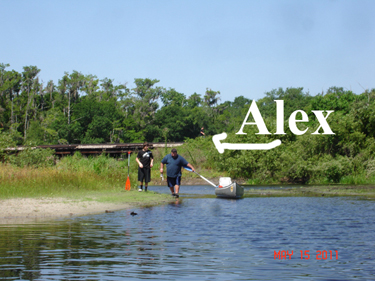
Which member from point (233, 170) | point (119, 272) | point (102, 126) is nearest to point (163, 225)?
point (119, 272)

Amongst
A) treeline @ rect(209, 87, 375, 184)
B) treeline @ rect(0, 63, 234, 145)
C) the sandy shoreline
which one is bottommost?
the sandy shoreline

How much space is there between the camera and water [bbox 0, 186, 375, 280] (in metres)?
7.97

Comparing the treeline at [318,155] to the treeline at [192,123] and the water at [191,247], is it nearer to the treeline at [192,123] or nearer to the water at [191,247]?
the treeline at [192,123]

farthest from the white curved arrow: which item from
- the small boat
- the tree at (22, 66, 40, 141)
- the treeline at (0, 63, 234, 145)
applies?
the tree at (22, 66, 40, 141)

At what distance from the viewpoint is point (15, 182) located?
2080 cm

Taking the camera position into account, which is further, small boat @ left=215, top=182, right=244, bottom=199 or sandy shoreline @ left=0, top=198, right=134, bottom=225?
small boat @ left=215, top=182, right=244, bottom=199

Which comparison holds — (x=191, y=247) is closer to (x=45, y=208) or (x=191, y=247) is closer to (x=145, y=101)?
(x=45, y=208)

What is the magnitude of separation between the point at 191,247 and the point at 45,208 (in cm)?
816

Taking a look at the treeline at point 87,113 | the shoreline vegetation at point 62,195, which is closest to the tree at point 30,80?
the treeline at point 87,113

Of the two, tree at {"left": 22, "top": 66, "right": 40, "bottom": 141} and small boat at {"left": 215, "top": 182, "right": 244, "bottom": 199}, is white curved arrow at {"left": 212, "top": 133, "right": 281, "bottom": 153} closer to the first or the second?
small boat at {"left": 215, "top": 182, "right": 244, "bottom": 199}

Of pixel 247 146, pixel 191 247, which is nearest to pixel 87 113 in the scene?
pixel 247 146

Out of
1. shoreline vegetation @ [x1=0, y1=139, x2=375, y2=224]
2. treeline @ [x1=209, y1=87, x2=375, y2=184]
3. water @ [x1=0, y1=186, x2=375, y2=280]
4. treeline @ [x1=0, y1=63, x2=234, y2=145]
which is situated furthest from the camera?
treeline @ [x1=0, y1=63, x2=234, y2=145]

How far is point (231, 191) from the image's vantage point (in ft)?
83.0

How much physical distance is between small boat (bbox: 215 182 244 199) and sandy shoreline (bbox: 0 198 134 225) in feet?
23.3
